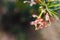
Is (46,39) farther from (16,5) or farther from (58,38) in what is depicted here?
(16,5)

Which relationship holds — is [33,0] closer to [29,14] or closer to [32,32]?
[29,14]

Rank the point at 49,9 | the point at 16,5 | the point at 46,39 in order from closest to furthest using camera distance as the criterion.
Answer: the point at 49,9 → the point at 16,5 → the point at 46,39

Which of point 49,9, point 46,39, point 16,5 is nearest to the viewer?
point 49,9

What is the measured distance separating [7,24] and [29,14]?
16 centimetres

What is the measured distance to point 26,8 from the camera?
0.94 m

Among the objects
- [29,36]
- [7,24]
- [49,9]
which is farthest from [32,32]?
[49,9]

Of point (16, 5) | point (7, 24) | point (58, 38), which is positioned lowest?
point (58, 38)

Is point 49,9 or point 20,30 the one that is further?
point 20,30

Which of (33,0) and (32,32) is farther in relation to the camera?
(32,32)

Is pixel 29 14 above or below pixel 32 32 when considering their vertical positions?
above

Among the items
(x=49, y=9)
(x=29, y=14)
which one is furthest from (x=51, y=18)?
(x=29, y=14)

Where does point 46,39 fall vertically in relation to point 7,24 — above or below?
below

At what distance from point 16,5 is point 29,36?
22cm

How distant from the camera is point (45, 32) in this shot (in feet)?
3.30
